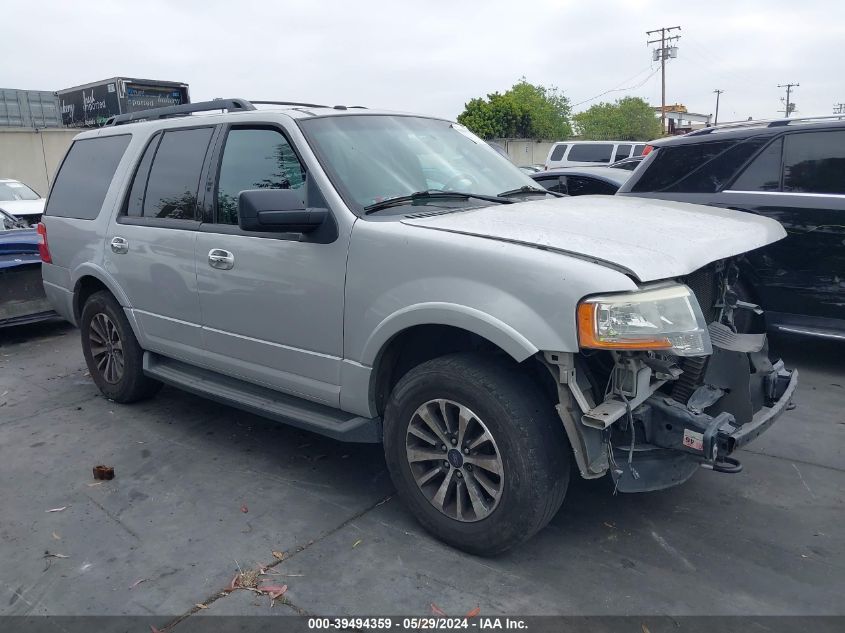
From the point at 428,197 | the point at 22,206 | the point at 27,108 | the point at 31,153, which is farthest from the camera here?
the point at 27,108

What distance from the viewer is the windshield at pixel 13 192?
13518 millimetres

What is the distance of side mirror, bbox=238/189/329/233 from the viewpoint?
10.5ft

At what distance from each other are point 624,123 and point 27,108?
44.7 meters

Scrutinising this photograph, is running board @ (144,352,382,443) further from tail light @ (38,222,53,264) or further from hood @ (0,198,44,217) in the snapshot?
hood @ (0,198,44,217)

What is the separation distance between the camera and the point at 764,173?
545 cm

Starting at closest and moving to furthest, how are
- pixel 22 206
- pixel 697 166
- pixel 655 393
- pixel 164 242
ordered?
pixel 655 393, pixel 164 242, pixel 697 166, pixel 22 206

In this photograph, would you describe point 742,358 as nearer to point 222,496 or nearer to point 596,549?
point 596,549

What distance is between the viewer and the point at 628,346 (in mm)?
2580

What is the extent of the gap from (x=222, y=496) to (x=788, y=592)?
107 inches

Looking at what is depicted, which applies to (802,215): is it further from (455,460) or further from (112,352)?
(112,352)

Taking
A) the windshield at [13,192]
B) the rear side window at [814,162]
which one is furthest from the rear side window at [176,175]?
the windshield at [13,192]

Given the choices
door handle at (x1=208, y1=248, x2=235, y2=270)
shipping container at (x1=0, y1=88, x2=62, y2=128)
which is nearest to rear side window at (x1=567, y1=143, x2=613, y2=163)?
door handle at (x1=208, y1=248, x2=235, y2=270)

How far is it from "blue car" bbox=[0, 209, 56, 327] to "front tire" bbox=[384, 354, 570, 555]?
5270mm

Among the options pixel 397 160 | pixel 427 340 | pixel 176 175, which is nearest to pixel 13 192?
pixel 176 175
